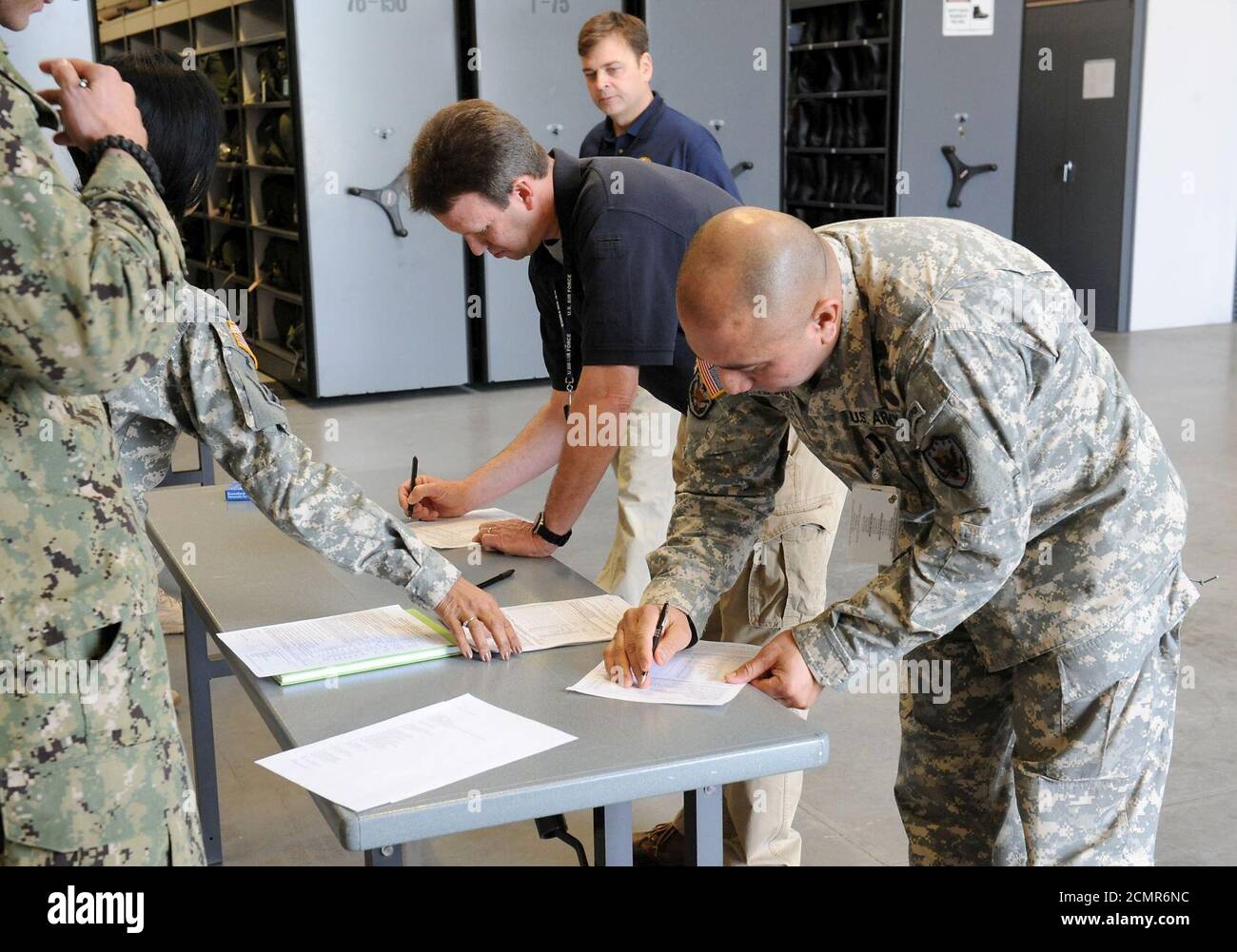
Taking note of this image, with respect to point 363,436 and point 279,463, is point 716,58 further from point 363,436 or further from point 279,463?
point 279,463

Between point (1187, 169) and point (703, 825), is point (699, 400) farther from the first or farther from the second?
point (1187, 169)

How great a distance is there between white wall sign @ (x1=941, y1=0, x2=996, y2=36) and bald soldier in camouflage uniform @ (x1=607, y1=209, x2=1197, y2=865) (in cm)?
711

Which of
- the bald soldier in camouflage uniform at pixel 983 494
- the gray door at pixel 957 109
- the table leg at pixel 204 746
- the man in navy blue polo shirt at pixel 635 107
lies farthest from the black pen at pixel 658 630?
the gray door at pixel 957 109

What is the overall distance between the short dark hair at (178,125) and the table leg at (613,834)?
3.04 feet

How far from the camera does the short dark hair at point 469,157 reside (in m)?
2.42

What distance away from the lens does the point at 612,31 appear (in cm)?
484

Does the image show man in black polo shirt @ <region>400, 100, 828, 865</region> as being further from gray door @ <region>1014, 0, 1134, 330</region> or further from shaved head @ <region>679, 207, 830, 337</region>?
gray door @ <region>1014, 0, 1134, 330</region>

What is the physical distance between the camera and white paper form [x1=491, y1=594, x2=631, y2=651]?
194 cm

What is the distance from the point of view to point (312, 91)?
22.7 feet

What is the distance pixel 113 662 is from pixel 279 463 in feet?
1.72

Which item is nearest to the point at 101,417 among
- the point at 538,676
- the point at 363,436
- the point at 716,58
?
the point at 538,676

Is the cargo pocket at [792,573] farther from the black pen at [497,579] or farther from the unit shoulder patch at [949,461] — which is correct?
the unit shoulder patch at [949,461]

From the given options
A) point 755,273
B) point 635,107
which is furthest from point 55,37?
point 755,273

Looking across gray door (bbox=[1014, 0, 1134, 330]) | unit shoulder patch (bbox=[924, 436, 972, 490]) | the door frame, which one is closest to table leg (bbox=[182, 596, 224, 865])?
unit shoulder patch (bbox=[924, 436, 972, 490])
